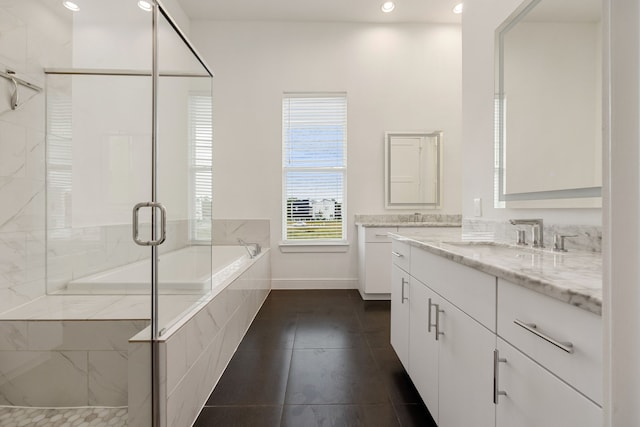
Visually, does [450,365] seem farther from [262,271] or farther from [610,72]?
[262,271]

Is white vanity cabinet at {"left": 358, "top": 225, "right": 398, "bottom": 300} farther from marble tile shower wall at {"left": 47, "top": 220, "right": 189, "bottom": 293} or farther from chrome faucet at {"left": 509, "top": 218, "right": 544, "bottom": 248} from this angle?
marble tile shower wall at {"left": 47, "top": 220, "right": 189, "bottom": 293}

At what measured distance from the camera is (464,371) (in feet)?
3.37

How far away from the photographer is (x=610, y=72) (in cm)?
38

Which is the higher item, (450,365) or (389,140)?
(389,140)

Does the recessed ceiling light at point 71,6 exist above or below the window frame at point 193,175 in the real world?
above

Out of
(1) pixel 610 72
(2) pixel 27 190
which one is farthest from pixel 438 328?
(2) pixel 27 190

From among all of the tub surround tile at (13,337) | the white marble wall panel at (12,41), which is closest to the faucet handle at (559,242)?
the tub surround tile at (13,337)

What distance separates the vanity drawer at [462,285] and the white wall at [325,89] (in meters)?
2.46

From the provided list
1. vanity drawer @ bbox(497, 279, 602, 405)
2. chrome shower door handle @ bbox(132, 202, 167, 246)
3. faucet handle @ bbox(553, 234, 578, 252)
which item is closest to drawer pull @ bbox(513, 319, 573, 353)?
vanity drawer @ bbox(497, 279, 602, 405)

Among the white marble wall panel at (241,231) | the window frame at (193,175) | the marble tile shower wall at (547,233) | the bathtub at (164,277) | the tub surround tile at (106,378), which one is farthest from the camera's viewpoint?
the white marble wall panel at (241,231)

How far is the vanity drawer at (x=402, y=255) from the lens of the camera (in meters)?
1.67

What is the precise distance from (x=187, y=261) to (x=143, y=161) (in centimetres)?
62

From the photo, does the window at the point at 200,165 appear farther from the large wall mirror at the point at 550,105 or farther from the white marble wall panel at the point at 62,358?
the large wall mirror at the point at 550,105

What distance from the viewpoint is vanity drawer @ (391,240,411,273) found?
5.47 feet
